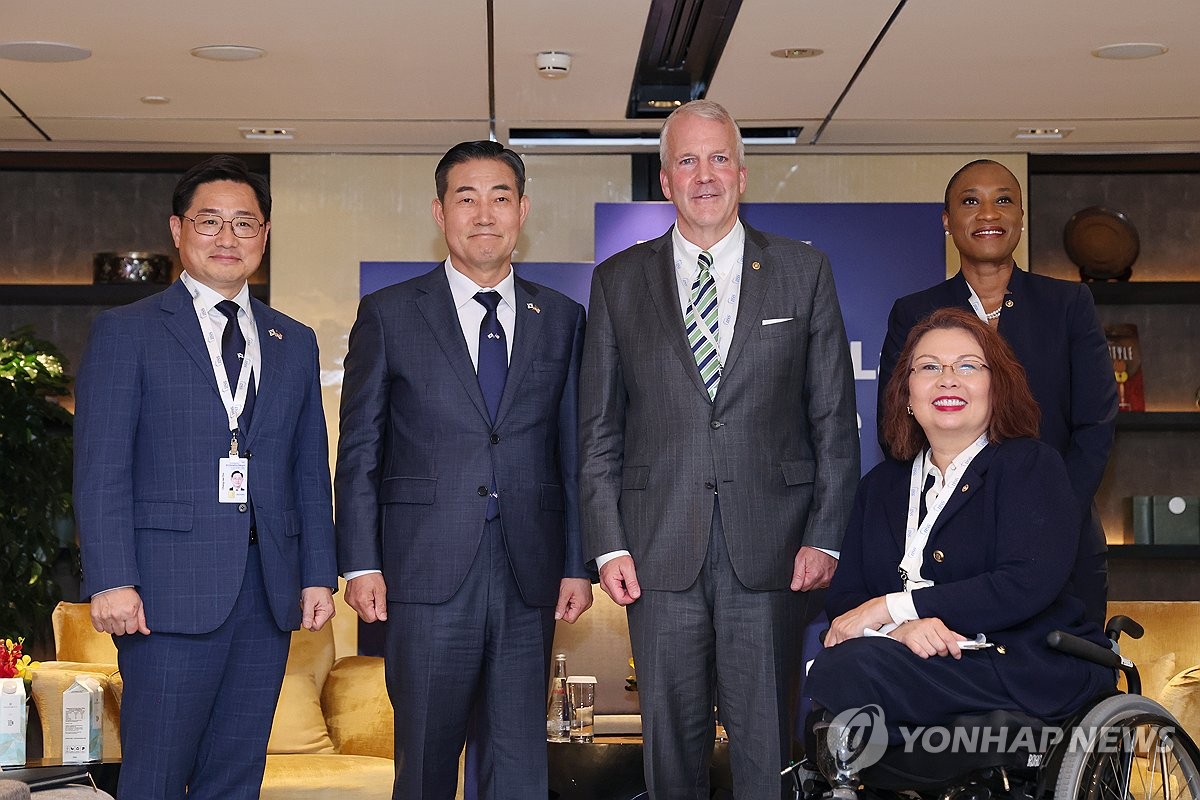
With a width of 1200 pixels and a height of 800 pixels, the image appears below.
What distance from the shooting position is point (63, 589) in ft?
22.8

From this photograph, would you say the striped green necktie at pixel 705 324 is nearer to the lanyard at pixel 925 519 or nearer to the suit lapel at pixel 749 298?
the suit lapel at pixel 749 298

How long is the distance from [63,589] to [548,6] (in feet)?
13.2


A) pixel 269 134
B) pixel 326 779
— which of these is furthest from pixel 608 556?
pixel 269 134

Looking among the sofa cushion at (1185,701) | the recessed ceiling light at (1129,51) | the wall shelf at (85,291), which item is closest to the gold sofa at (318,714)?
the wall shelf at (85,291)

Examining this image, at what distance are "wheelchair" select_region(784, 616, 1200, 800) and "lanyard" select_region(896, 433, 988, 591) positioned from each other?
36 centimetres

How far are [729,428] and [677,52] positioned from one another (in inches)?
105

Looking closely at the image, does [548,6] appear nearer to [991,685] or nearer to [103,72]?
[103,72]

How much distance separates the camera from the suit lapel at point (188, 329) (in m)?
3.43

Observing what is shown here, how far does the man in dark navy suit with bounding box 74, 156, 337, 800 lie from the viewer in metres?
3.32

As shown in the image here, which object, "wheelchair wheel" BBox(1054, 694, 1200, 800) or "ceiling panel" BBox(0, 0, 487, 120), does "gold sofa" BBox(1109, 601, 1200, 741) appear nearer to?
"wheelchair wheel" BBox(1054, 694, 1200, 800)

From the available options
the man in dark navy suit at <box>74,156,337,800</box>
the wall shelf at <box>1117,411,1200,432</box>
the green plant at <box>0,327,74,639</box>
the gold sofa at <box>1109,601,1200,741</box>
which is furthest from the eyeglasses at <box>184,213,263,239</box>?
the wall shelf at <box>1117,411,1200,432</box>

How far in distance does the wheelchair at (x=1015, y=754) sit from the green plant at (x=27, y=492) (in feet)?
14.3

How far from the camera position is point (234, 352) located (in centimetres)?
352

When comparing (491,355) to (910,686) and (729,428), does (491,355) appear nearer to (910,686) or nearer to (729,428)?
(729,428)
